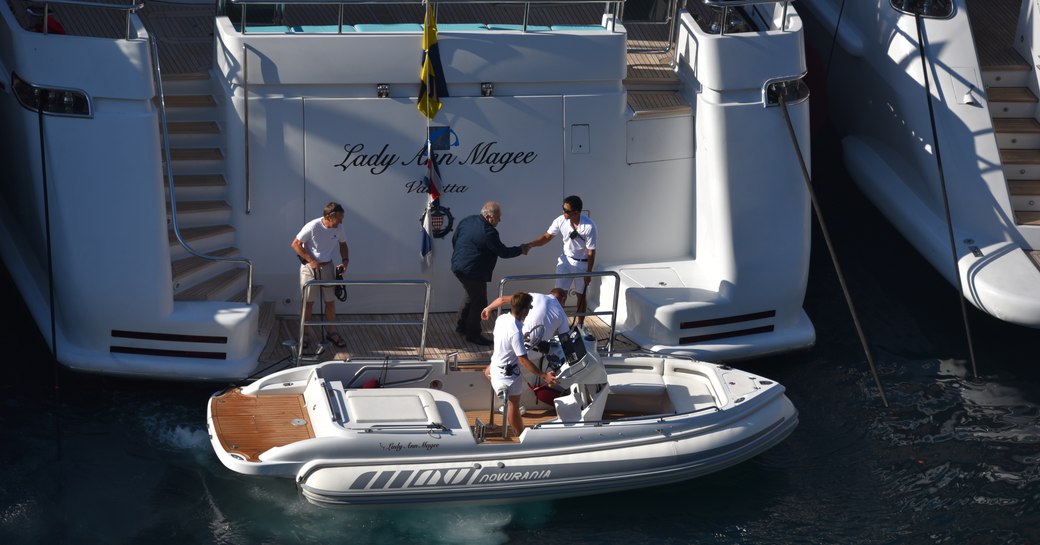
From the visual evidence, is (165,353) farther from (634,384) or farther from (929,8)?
(929,8)

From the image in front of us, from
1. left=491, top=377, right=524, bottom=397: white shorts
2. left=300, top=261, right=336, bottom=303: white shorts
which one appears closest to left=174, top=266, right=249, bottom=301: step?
left=300, top=261, right=336, bottom=303: white shorts

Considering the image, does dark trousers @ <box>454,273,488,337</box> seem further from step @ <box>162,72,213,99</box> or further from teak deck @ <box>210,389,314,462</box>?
step @ <box>162,72,213,99</box>

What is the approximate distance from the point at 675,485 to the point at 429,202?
283 cm

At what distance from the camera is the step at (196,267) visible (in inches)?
369

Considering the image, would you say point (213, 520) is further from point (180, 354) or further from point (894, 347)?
Result: point (894, 347)

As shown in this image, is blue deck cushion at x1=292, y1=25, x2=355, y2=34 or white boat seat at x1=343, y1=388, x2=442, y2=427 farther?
blue deck cushion at x1=292, y1=25, x2=355, y2=34

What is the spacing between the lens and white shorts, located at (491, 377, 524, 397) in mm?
8438

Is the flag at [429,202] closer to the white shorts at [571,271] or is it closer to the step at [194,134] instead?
the white shorts at [571,271]

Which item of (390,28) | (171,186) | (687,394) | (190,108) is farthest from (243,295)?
(687,394)

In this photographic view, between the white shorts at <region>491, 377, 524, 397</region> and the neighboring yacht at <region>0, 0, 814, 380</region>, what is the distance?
0.74 metres

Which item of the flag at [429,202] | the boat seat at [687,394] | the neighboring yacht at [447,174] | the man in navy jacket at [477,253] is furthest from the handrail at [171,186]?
the boat seat at [687,394]

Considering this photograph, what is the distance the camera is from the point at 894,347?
35.3 feet

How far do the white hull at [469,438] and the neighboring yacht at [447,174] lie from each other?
0.59 metres

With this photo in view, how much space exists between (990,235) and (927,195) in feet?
2.40
